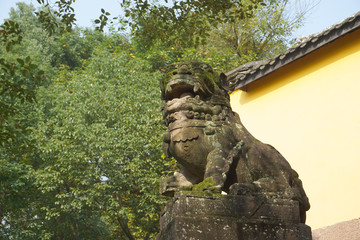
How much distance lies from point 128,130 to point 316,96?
6234 millimetres

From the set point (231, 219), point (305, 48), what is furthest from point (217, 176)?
point (305, 48)

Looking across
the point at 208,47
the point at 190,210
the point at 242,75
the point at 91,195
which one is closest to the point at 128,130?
the point at 91,195

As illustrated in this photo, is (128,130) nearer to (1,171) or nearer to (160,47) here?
(1,171)

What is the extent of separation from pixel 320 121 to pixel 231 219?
269 inches

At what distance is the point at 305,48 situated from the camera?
10.6 meters

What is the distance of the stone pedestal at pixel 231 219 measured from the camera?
4.30 m

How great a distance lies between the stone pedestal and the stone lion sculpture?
0.15 meters

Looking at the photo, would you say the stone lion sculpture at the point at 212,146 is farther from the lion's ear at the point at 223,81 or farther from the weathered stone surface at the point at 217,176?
the lion's ear at the point at 223,81

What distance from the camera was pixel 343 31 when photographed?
9773 mm

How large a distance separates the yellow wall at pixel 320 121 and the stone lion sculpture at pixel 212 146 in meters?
4.74

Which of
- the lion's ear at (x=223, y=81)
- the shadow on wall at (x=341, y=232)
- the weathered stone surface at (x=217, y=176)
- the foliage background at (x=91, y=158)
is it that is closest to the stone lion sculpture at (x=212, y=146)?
the weathered stone surface at (x=217, y=176)

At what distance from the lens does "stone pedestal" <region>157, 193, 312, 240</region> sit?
430 centimetres

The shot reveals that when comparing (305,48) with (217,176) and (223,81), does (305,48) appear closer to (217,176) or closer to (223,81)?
(223,81)

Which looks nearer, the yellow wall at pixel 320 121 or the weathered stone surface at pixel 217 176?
the weathered stone surface at pixel 217 176
